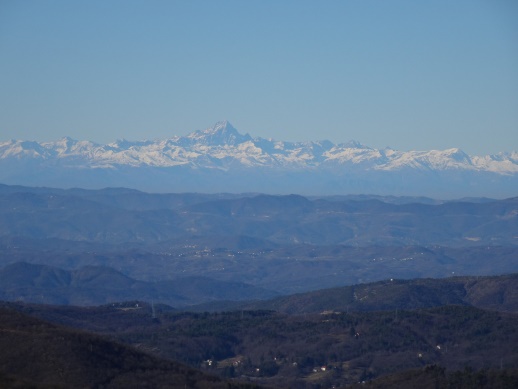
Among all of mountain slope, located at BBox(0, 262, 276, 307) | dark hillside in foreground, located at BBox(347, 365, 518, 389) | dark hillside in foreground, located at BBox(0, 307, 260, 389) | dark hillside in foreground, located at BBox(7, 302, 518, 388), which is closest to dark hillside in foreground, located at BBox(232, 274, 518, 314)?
dark hillside in foreground, located at BBox(7, 302, 518, 388)

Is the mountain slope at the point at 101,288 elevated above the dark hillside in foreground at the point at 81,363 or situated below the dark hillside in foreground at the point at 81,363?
below

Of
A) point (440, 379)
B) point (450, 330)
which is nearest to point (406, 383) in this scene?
point (440, 379)

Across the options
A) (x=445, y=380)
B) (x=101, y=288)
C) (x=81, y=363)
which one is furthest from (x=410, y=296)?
(x=81, y=363)

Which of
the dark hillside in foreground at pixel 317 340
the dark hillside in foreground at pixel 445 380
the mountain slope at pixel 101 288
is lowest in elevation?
the mountain slope at pixel 101 288

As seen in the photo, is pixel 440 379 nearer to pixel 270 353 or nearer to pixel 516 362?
pixel 516 362

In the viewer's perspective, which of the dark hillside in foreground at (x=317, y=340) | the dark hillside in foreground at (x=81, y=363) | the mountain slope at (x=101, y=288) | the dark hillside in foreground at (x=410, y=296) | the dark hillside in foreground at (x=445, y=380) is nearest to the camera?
the dark hillside in foreground at (x=81, y=363)

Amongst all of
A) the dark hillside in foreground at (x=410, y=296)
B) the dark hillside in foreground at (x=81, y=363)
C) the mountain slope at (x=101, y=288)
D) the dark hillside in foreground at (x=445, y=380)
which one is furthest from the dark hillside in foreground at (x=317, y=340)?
the mountain slope at (x=101, y=288)

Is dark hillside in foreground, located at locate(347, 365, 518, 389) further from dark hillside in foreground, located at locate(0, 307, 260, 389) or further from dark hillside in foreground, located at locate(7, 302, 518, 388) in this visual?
dark hillside in foreground, located at locate(7, 302, 518, 388)

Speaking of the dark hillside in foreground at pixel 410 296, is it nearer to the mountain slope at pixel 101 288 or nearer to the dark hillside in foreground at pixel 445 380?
the mountain slope at pixel 101 288

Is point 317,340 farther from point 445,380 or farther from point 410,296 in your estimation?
point 410,296
